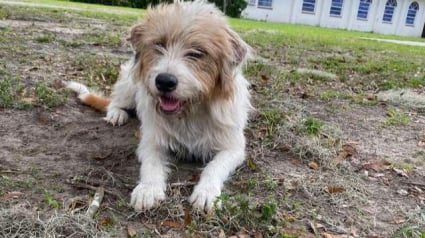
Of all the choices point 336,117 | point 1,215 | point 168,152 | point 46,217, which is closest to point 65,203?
point 46,217

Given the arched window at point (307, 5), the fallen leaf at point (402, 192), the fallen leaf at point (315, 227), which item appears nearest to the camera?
the fallen leaf at point (315, 227)

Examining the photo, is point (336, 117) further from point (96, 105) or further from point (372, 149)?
point (96, 105)

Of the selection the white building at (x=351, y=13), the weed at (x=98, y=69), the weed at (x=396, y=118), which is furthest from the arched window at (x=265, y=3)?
the weed at (x=396, y=118)

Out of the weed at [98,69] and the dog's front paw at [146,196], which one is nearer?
the dog's front paw at [146,196]

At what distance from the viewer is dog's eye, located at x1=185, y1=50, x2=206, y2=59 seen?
3.68m

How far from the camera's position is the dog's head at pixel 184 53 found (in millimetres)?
3582

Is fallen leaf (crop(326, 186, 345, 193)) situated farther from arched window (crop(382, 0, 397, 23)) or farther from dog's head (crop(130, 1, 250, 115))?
arched window (crop(382, 0, 397, 23))

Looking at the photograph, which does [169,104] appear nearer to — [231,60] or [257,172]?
[231,60]

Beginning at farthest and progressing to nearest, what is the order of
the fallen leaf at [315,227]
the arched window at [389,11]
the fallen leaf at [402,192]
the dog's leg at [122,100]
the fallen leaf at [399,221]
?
the arched window at [389,11], the dog's leg at [122,100], the fallen leaf at [402,192], the fallen leaf at [399,221], the fallen leaf at [315,227]

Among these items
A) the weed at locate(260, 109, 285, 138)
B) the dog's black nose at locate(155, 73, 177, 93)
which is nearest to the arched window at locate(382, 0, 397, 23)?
the weed at locate(260, 109, 285, 138)

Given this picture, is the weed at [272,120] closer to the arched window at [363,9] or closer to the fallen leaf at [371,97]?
the fallen leaf at [371,97]

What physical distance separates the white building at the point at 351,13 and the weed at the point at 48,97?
3624cm

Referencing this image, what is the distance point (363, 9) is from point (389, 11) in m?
3.02

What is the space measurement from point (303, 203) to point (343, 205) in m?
0.33
